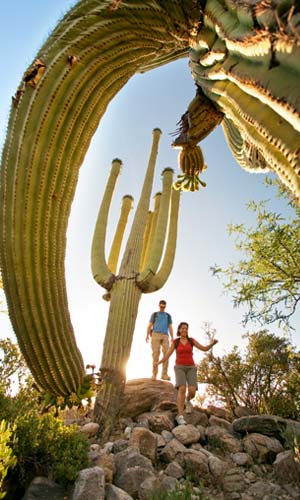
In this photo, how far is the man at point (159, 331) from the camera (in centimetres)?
830

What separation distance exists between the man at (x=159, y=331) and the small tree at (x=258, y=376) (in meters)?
3.23

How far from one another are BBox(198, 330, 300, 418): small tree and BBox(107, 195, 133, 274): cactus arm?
506cm

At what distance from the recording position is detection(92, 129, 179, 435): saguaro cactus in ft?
21.0

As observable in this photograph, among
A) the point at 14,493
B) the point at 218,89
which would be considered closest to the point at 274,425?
the point at 14,493

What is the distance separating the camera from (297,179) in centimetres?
88

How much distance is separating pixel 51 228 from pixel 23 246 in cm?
17

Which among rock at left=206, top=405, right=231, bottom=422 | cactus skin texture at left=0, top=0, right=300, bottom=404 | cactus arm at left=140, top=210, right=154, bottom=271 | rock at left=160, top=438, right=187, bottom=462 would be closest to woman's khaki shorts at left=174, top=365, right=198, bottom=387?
rock at left=160, top=438, right=187, bottom=462

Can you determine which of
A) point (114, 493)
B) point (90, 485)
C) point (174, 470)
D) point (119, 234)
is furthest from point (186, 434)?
point (119, 234)

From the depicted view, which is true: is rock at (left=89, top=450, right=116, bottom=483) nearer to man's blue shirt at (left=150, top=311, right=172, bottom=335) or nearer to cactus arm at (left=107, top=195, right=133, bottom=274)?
man's blue shirt at (left=150, top=311, right=172, bottom=335)

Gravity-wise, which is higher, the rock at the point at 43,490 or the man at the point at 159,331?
the man at the point at 159,331

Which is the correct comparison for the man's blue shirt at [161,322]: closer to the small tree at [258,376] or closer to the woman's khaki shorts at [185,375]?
the woman's khaki shorts at [185,375]

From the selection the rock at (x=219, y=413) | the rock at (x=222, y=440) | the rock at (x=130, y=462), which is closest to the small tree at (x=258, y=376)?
the rock at (x=219, y=413)

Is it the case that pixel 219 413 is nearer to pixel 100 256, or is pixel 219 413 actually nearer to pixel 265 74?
pixel 100 256

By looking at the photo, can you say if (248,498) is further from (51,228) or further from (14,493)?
(51,228)
